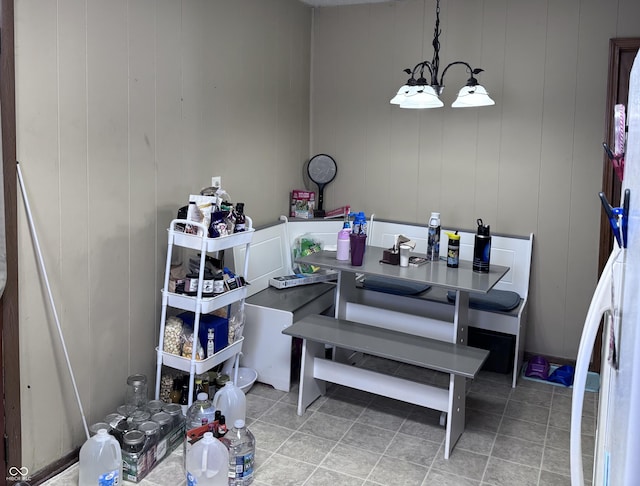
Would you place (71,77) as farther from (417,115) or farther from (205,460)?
(417,115)

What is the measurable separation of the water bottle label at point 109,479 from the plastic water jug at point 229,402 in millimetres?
626

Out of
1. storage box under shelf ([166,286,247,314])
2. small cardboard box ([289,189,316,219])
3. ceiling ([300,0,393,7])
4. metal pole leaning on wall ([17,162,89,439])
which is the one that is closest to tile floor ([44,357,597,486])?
metal pole leaning on wall ([17,162,89,439])

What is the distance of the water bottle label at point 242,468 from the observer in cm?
259

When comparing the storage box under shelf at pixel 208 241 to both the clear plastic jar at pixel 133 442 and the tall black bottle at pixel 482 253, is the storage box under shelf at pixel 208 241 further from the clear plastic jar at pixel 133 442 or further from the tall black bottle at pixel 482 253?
the tall black bottle at pixel 482 253

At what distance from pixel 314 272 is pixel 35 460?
215 centimetres

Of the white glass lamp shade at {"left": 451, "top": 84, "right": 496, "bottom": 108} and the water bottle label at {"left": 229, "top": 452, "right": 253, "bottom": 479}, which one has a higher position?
the white glass lamp shade at {"left": 451, "top": 84, "right": 496, "bottom": 108}

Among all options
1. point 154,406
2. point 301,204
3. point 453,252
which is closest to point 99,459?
point 154,406

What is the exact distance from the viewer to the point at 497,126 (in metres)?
4.04

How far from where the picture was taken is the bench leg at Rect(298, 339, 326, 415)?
3.31 metres

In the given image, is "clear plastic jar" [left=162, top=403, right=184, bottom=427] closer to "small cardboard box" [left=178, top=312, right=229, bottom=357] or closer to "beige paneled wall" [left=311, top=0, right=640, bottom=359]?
"small cardboard box" [left=178, top=312, right=229, bottom=357]

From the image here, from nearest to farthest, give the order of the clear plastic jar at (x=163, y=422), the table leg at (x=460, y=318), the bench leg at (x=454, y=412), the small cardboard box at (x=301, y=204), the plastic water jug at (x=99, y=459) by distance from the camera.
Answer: the plastic water jug at (x=99, y=459)
the clear plastic jar at (x=163, y=422)
the bench leg at (x=454, y=412)
the table leg at (x=460, y=318)
the small cardboard box at (x=301, y=204)

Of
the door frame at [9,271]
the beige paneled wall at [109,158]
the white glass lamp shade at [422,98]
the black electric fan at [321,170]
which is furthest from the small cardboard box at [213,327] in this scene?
the black electric fan at [321,170]

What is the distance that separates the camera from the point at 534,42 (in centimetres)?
388

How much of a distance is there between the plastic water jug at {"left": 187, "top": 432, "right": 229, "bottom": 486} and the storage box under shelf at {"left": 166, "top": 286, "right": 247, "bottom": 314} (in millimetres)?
648
